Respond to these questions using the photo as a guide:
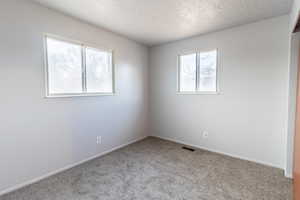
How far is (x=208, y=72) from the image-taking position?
317 cm

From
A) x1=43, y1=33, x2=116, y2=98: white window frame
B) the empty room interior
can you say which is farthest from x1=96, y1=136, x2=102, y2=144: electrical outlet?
x1=43, y1=33, x2=116, y2=98: white window frame

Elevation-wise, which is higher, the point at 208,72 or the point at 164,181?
the point at 208,72

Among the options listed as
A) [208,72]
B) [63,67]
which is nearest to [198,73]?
[208,72]

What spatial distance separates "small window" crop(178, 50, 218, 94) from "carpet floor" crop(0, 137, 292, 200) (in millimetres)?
1479

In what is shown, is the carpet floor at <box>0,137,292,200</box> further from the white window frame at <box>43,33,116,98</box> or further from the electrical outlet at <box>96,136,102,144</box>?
the white window frame at <box>43,33,116,98</box>

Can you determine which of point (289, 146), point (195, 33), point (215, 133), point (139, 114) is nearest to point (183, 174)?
point (215, 133)

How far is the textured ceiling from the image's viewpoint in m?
2.01

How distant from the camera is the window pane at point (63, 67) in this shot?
2232 mm

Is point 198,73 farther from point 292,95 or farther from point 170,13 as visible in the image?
point 292,95

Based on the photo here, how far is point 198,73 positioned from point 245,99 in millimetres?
1102

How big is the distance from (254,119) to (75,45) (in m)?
3.45

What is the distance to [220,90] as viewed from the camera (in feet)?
9.71

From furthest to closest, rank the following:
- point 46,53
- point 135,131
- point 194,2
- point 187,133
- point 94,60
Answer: point 135,131
point 187,133
point 94,60
point 46,53
point 194,2

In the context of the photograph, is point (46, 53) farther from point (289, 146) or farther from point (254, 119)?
point (289, 146)
